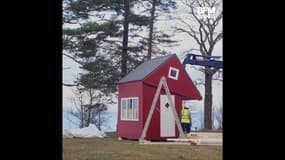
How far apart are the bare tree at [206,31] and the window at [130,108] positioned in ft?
1.85

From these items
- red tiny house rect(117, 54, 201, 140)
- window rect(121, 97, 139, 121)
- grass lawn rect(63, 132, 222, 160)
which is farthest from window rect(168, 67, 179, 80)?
grass lawn rect(63, 132, 222, 160)

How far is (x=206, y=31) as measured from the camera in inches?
125

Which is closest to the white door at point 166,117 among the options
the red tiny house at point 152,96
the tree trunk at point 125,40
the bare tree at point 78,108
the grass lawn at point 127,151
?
the red tiny house at point 152,96

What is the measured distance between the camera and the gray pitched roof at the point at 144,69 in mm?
3229

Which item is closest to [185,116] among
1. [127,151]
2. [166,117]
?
[166,117]

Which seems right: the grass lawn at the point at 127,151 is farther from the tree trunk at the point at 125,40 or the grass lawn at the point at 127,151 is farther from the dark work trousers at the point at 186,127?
the tree trunk at the point at 125,40

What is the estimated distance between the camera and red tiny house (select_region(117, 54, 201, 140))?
3240 mm

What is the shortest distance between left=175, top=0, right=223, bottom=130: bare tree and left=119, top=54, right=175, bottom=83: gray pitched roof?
0.26 meters

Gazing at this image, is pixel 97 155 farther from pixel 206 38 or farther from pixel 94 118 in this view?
pixel 206 38

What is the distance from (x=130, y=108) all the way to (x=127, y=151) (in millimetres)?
372

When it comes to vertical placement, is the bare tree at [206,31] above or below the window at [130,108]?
above
